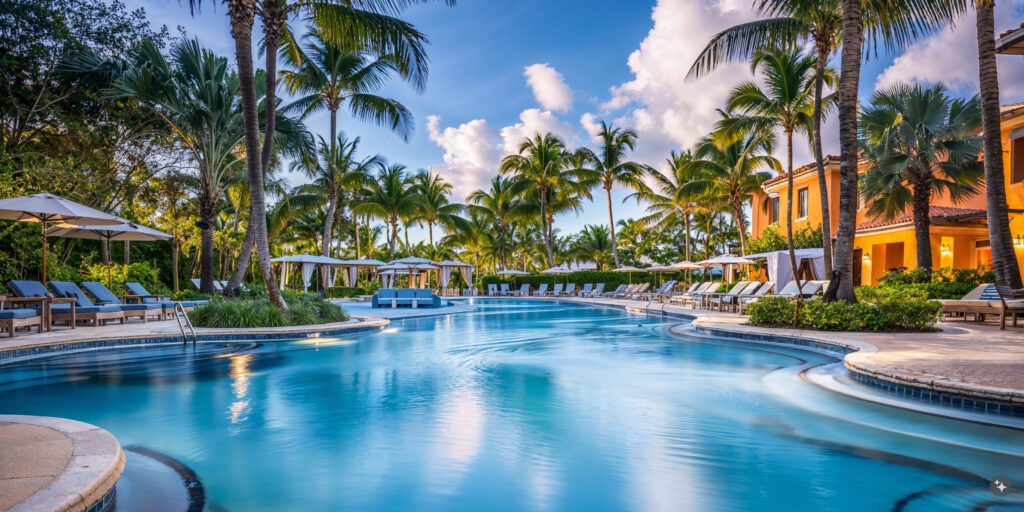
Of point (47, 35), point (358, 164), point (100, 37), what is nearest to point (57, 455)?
point (47, 35)

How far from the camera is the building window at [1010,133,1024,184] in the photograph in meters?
13.7

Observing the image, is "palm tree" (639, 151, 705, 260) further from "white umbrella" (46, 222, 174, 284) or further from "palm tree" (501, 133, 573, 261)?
"white umbrella" (46, 222, 174, 284)

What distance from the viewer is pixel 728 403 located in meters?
5.30

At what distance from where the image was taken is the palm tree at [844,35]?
9.52 metres

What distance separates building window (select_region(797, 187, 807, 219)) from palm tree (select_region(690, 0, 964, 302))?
10974 mm

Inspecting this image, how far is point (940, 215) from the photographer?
16.5 m

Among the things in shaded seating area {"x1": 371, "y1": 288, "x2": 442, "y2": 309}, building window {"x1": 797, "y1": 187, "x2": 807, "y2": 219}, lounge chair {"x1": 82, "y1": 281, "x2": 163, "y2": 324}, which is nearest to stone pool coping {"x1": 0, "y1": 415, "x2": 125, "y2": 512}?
lounge chair {"x1": 82, "y1": 281, "x2": 163, "y2": 324}

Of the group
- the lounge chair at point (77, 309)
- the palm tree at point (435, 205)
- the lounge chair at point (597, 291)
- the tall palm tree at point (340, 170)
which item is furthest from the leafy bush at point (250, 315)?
the palm tree at point (435, 205)

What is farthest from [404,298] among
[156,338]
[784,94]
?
[784,94]

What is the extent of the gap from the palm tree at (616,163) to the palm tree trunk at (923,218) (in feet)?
54.1

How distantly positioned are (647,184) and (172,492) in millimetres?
29820

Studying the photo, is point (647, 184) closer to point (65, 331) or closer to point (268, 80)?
point (268, 80)

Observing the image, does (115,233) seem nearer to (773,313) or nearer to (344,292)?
(344,292)

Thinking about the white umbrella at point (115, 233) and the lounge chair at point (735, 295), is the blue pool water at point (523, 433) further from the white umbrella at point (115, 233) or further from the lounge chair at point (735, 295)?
the lounge chair at point (735, 295)
